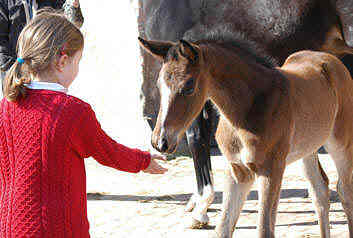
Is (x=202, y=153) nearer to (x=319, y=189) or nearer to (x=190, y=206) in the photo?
(x=190, y=206)

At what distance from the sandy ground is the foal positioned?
111 centimetres

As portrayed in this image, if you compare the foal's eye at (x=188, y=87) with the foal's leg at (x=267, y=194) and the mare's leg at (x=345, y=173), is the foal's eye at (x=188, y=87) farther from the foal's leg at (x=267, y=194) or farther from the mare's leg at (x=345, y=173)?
the mare's leg at (x=345, y=173)

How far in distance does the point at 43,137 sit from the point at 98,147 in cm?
22

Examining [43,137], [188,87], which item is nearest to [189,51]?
[188,87]

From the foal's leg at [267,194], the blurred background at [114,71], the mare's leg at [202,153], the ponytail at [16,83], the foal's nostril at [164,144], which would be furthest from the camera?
the blurred background at [114,71]

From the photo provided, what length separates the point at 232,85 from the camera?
292 centimetres

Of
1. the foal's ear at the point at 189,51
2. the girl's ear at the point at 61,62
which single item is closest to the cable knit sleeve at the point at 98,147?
the girl's ear at the point at 61,62

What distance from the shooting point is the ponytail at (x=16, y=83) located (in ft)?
6.57

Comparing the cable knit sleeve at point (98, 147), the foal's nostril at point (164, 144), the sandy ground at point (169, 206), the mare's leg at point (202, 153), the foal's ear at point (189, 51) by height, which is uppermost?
the foal's ear at point (189, 51)

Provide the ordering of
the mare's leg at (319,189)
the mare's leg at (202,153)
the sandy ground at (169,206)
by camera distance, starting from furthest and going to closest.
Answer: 1. the mare's leg at (202,153)
2. the sandy ground at (169,206)
3. the mare's leg at (319,189)

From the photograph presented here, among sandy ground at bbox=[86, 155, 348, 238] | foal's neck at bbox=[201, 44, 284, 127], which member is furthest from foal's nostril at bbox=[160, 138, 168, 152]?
sandy ground at bbox=[86, 155, 348, 238]

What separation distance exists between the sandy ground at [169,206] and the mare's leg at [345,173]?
36 cm

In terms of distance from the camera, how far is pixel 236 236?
404cm

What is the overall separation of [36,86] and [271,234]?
5.07 feet
